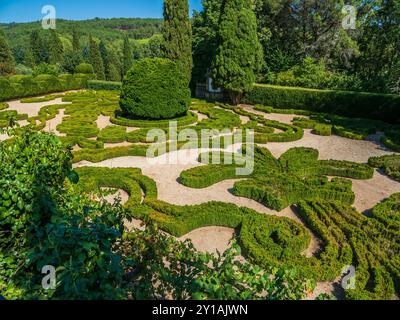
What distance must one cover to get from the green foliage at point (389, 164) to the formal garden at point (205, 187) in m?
0.07

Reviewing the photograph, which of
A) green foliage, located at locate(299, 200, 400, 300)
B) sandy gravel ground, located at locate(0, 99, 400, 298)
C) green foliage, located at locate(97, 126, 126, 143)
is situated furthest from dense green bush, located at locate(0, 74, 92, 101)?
green foliage, located at locate(299, 200, 400, 300)

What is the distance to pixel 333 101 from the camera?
59.4 ft

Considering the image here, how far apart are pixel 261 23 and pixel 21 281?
94.3 ft

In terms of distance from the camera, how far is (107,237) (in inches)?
107

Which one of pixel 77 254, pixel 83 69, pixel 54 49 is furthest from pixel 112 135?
pixel 54 49

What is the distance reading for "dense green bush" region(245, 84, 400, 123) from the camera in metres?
16.0

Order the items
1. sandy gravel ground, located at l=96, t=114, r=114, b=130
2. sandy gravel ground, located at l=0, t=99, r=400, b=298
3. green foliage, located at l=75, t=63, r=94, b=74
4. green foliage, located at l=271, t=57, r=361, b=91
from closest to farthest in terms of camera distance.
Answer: sandy gravel ground, located at l=0, t=99, r=400, b=298 → sandy gravel ground, located at l=96, t=114, r=114, b=130 → green foliage, located at l=271, t=57, r=361, b=91 → green foliage, located at l=75, t=63, r=94, b=74

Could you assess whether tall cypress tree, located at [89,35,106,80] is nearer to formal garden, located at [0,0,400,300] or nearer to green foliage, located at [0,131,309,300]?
formal garden, located at [0,0,400,300]

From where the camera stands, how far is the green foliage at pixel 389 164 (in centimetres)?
941

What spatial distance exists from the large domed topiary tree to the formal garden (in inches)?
2.6

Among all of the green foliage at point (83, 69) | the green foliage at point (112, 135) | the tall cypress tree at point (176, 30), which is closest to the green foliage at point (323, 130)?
the green foliage at point (112, 135)

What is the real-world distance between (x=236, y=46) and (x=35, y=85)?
15625 mm

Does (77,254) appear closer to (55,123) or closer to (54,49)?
(55,123)
